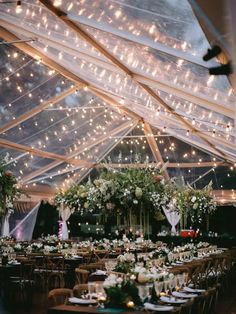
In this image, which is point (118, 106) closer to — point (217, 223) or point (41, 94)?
point (41, 94)

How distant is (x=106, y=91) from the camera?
12.7 metres

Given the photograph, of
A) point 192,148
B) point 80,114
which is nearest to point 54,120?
point 80,114

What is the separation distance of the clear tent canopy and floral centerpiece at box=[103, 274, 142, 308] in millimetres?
1966

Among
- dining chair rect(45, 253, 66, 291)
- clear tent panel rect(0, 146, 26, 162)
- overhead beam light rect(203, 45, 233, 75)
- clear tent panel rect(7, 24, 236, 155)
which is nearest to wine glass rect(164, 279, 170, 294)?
overhead beam light rect(203, 45, 233, 75)

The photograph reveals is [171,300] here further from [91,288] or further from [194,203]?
[194,203]

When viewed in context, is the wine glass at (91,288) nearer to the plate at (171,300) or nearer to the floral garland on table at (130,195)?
the plate at (171,300)

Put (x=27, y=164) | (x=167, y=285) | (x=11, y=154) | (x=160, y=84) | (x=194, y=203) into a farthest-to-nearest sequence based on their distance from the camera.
Answer: 1. (x=27, y=164)
2. (x=11, y=154)
3. (x=194, y=203)
4. (x=160, y=84)
5. (x=167, y=285)

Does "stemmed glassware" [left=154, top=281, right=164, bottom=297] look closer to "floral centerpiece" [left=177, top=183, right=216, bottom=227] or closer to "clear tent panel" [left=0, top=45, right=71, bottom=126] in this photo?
"clear tent panel" [left=0, top=45, right=71, bottom=126]

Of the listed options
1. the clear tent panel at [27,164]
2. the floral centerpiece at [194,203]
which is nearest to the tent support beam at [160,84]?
the floral centerpiece at [194,203]

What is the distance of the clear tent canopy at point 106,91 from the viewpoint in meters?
5.57

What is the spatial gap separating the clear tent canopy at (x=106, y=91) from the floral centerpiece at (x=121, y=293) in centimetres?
197

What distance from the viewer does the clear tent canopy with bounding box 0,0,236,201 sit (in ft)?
18.3

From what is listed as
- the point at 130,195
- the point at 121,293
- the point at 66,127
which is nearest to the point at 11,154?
the point at 66,127

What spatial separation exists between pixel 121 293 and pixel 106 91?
9053mm
